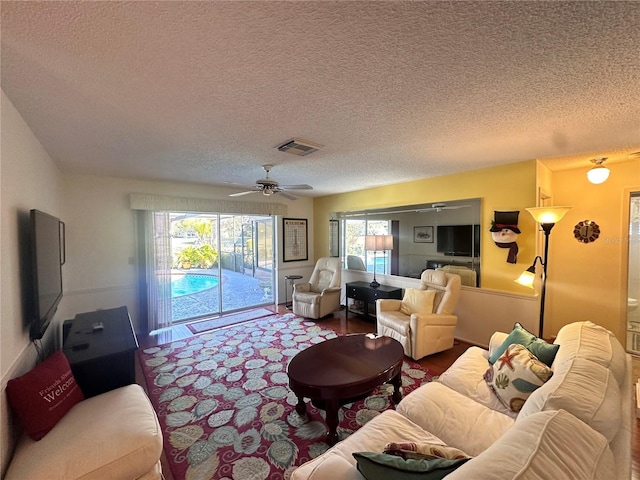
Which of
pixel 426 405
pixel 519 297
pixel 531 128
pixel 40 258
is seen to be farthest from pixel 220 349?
pixel 531 128

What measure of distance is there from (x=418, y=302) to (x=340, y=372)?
6.12 ft

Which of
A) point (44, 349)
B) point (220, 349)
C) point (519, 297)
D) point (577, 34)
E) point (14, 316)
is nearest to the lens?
point (577, 34)

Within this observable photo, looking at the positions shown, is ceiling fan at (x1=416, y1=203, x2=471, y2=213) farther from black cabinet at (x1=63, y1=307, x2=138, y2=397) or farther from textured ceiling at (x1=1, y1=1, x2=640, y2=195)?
black cabinet at (x1=63, y1=307, x2=138, y2=397)

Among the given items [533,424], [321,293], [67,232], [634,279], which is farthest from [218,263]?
[634,279]

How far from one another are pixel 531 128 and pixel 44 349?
15.1 ft

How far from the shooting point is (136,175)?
12.6ft

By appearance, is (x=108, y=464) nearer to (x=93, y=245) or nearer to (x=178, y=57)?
(x=178, y=57)

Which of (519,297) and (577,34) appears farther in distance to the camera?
(519,297)

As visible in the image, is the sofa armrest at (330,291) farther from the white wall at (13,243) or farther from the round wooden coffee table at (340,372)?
the white wall at (13,243)

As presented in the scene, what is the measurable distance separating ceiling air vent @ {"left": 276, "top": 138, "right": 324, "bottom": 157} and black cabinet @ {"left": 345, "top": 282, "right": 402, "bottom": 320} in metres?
2.67

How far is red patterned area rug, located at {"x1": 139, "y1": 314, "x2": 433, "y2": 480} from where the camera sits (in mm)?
1805

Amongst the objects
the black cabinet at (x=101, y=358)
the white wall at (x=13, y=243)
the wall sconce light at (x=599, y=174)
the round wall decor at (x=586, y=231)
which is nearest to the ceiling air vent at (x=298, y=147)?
the white wall at (x=13, y=243)

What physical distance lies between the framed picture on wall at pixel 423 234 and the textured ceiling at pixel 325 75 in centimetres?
165

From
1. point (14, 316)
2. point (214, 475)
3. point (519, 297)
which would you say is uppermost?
point (14, 316)
